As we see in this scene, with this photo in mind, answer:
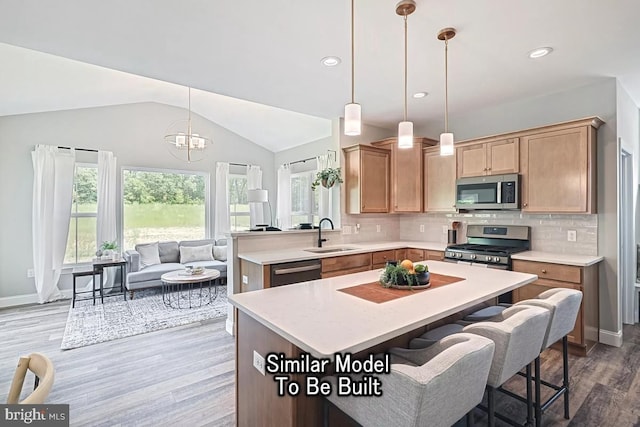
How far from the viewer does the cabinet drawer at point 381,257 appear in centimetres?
396

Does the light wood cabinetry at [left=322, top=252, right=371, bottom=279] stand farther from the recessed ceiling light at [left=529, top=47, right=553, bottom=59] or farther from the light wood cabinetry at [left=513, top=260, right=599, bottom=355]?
the recessed ceiling light at [left=529, top=47, right=553, bottom=59]

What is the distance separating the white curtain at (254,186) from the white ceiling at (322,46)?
3.53m

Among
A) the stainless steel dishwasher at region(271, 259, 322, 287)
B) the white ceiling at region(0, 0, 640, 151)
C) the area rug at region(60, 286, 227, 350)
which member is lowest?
the area rug at region(60, 286, 227, 350)

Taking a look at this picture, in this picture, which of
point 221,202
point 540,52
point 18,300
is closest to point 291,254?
point 540,52

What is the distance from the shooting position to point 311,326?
138cm

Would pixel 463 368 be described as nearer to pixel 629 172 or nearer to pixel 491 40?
pixel 491 40

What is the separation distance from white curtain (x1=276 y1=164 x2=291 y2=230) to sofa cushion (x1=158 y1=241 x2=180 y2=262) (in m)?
2.26

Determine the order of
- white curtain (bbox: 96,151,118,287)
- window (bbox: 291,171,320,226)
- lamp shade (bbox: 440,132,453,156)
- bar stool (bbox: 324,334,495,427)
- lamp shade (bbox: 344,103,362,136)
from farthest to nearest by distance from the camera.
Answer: window (bbox: 291,171,320,226) < white curtain (bbox: 96,151,118,287) < lamp shade (bbox: 440,132,453,156) < lamp shade (bbox: 344,103,362,136) < bar stool (bbox: 324,334,495,427)

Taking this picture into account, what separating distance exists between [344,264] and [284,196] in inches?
156

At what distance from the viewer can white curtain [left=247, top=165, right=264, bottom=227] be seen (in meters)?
7.32

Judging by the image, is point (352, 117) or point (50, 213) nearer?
point (352, 117)

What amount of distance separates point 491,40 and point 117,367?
419cm

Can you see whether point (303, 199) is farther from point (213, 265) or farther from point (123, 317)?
point (123, 317)

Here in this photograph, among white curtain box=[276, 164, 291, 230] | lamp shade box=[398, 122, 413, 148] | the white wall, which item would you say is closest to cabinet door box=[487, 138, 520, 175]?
lamp shade box=[398, 122, 413, 148]
